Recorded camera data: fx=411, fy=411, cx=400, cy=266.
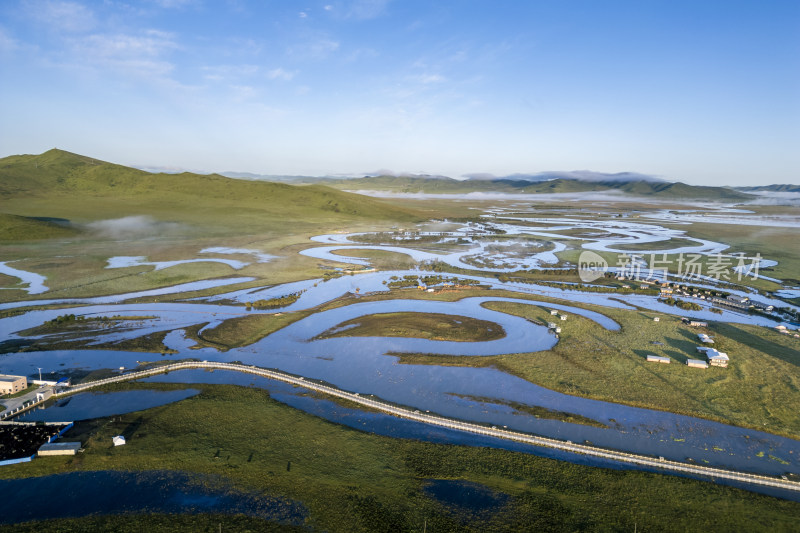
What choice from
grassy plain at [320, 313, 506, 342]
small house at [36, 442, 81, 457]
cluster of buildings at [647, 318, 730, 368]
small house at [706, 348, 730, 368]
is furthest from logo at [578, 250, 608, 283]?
small house at [36, 442, 81, 457]

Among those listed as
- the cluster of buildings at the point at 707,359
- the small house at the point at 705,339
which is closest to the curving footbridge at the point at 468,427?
the cluster of buildings at the point at 707,359

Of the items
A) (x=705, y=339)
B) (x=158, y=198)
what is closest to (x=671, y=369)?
(x=705, y=339)

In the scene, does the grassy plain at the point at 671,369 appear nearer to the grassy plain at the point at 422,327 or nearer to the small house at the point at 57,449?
the grassy plain at the point at 422,327

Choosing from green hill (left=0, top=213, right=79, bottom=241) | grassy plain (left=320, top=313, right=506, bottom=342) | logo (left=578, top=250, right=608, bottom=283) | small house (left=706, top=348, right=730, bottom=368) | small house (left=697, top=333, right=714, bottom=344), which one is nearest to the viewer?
small house (left=706, top=348, right=730, bottom=368)

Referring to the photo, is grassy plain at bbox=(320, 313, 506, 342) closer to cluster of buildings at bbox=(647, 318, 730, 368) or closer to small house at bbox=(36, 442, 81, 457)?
cluster of buildings at bbox=(647, 318, 730, 368)

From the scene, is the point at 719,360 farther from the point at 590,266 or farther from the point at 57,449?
the point at 57,449
